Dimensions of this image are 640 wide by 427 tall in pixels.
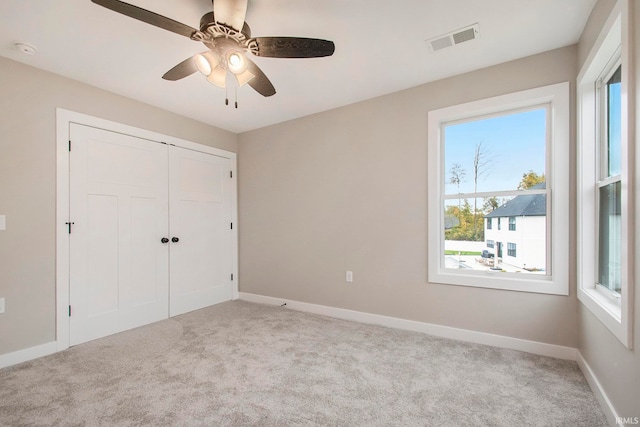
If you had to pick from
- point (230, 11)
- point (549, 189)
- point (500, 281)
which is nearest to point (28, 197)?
point (230, 11)

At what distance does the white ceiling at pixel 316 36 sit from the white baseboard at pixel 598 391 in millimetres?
2358

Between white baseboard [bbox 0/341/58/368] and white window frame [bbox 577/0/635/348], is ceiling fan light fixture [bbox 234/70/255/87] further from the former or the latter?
white baseboard [bbox 0/341/58/368]

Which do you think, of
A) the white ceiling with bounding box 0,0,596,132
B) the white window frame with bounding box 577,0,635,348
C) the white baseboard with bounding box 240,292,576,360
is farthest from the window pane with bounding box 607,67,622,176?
the white baseboard with bounding box 240,292,576,360

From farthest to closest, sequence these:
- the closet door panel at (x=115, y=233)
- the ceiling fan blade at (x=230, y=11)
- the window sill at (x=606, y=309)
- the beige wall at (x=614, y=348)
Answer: the closet door panel at (x=115, y=233)
the ceiling fan blade at (x=230, y=11)
the window sill at (x=606, y=309)
the beige wall at (x=614, y=348)

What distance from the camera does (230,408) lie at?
5.65 ft

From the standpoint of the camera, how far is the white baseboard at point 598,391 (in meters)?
1.54

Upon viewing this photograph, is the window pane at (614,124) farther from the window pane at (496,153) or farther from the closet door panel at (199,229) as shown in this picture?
the closet door panel at (199,229)

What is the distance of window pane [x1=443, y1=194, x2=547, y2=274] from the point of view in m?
2.46

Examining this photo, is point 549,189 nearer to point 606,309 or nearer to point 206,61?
point 606,309

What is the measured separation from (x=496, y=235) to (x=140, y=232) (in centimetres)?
361

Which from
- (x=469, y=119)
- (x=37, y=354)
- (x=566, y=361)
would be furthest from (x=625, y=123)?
(x=37, y=354)

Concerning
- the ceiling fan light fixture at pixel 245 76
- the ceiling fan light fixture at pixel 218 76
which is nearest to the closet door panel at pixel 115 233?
→ the ceiling fan light fixture at pixel 218 76

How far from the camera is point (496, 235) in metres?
2.63

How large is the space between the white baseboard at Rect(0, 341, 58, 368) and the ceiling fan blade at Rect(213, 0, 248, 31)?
2950 mm
